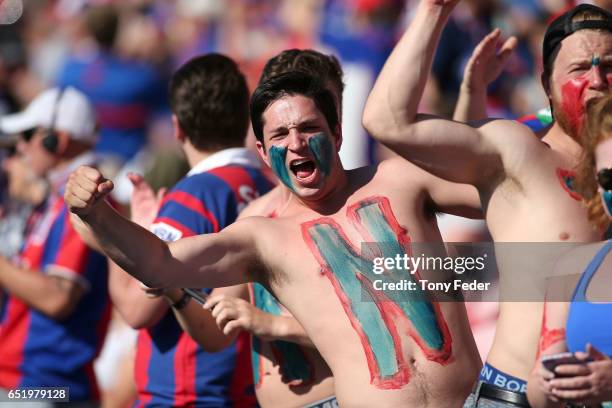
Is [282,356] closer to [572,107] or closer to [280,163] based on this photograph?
[280,163]

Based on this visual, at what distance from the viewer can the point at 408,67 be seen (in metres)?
3.63

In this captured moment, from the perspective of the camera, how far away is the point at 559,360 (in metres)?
2.98

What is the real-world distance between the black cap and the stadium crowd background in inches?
64.5

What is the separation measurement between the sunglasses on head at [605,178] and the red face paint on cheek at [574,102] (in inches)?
22.1

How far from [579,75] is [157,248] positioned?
147cm

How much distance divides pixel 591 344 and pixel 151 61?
27.3 feet

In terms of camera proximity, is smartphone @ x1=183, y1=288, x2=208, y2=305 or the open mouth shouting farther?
smartphone @ x1=183, y1=288, x2=208, y2=305

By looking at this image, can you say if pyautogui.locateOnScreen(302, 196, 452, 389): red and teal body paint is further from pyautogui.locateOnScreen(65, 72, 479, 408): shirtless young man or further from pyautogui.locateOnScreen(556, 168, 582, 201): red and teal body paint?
pyautogui.locateOnScreen(556, 168, 582, 201): red and teal body paint

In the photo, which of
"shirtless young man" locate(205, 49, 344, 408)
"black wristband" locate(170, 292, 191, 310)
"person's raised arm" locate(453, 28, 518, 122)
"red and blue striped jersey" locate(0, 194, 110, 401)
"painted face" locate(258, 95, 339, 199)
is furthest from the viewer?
"red and blue striped jersey" locate(0, 194, 110, 401)

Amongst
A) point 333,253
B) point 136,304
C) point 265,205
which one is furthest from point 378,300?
point 136,304

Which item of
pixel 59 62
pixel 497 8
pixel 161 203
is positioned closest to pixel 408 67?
pixel 161 203

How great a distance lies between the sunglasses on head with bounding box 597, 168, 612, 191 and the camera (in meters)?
3.20

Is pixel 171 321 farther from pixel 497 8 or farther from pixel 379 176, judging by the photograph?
pixel 497 8

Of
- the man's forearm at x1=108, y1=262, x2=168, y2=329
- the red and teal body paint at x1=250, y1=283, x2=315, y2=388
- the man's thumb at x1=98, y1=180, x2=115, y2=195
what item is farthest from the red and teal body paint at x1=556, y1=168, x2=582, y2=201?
the man's forearm at x1=108, y1=262, x2=168, y2=329
